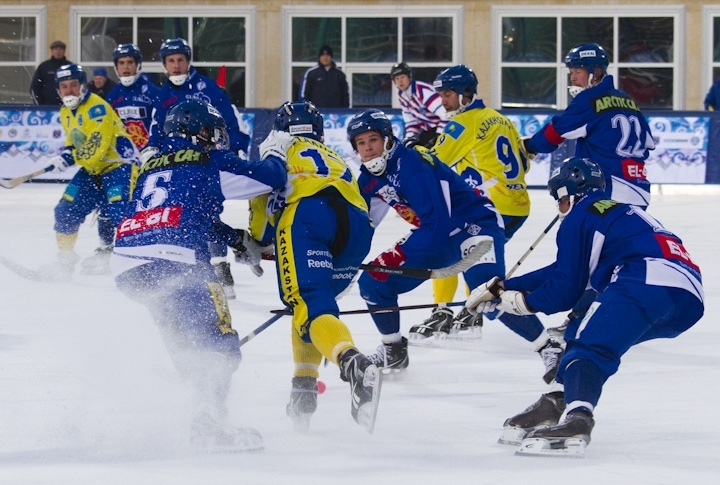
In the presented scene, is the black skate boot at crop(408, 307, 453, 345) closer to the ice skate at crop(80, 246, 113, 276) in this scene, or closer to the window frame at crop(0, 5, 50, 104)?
the ice skate at crop(80, 246, 113, 276)

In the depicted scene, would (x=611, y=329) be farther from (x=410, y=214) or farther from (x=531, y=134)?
(x=531, y=134)

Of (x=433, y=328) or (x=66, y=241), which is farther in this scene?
(x=66, y=241)

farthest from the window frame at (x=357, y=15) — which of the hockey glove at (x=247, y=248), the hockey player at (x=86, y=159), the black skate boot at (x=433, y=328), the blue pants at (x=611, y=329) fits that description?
the blue pants at (x=611, y=329)

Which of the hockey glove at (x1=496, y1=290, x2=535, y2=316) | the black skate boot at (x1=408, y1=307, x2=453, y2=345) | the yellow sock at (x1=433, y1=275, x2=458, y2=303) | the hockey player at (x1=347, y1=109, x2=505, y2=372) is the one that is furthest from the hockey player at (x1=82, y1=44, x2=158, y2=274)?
the hockey glove at (x1=496, y1=290, x2=535, y2=316)

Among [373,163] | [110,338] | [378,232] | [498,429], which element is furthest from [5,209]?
[498,429]

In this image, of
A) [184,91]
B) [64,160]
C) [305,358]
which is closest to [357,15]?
[184,91]

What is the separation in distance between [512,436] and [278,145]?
4.10ft

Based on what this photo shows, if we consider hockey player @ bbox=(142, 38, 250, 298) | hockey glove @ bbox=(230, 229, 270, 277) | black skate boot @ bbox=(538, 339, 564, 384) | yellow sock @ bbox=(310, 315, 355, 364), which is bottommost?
black skate boot @ bbox=(538, 339, 564, 384)

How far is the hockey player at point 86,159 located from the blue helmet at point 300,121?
3.43 metres

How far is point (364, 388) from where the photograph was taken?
3.66 metres

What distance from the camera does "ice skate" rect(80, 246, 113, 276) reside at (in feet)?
26.1

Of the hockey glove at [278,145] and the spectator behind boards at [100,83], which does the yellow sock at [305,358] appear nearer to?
the hockey glove at [278,145]

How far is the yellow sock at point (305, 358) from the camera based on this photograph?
419 cm

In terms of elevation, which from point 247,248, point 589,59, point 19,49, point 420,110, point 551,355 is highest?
point 19,49
